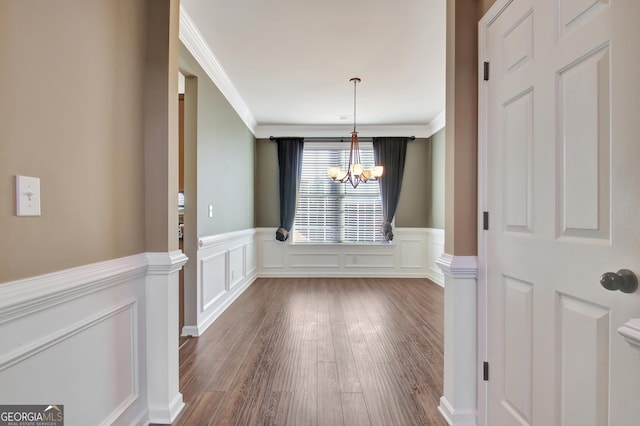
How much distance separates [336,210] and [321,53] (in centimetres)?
316

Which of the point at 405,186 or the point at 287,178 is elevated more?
the point at 287,178

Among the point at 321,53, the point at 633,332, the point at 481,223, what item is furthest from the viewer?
the point at 321,53

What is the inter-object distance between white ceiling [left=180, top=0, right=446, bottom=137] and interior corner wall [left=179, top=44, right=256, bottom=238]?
0.59 ft

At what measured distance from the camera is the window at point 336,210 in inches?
227

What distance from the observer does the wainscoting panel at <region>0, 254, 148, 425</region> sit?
3.17 ft

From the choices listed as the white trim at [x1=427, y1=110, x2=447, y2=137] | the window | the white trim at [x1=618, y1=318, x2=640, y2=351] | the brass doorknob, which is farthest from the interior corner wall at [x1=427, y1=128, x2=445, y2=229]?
the white trim at [x1=618, y1=318, x2=640, y2=351]

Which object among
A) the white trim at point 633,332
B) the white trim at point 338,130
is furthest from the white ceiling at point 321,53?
the white trim at point 633,332

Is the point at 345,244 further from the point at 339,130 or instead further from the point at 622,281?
the point at 622,281

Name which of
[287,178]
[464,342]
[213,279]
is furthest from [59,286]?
[287,178]

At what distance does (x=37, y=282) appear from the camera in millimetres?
1020

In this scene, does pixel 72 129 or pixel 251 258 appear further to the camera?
pixel 251 258

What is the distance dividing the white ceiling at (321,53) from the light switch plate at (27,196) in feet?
6.46

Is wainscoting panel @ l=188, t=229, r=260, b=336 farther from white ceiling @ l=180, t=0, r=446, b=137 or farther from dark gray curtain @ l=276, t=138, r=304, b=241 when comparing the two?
white ceiling @ l=180, t=0, r=446, b=137

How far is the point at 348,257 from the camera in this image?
18.7 feet
